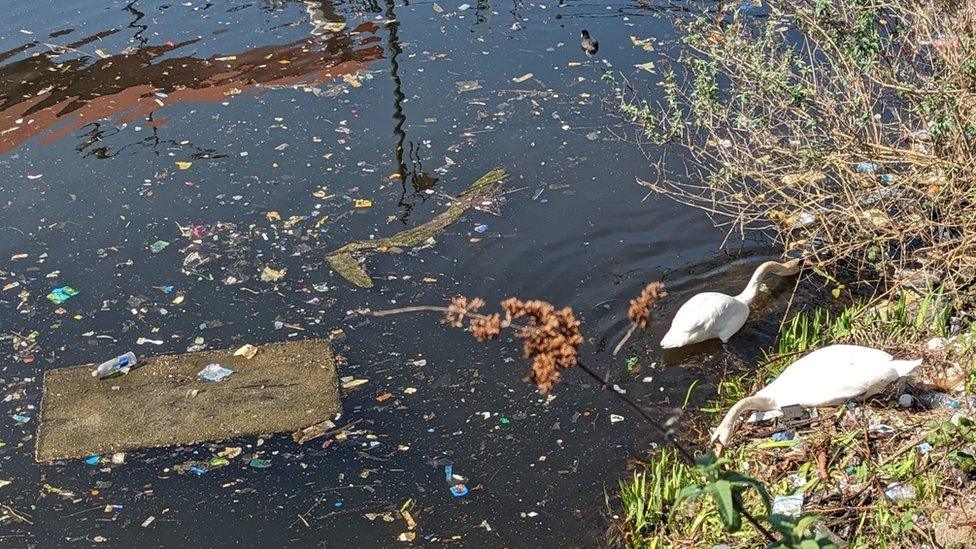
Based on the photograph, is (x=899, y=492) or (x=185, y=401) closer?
(x=899, y=492)

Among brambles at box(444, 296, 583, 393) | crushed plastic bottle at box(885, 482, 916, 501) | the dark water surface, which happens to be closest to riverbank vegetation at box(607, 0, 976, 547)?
crushed plastic bottle at box(885, 482, 916, 501)

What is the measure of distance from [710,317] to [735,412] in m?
0.90

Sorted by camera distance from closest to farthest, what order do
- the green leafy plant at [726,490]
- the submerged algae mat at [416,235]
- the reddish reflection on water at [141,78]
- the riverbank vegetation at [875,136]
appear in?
the green leafy plant at [726,490]
the riverbank vegetation at [875,136]
the submerged algae mat at [416,235]
the reddish reflection on water at [141,78]

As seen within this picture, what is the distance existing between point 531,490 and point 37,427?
2.48m

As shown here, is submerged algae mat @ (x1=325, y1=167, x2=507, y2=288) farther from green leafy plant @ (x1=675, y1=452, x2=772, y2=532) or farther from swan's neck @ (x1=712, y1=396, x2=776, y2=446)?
green leafy plant @ (x1=675, y1=452, x2=772, y2=532)

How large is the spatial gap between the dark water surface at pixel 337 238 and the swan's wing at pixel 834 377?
73 centimetres

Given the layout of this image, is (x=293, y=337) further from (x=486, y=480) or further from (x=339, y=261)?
(x=486, y=480)

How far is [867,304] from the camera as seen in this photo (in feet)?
16.6

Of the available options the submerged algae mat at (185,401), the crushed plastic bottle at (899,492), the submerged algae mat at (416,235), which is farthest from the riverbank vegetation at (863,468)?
the submerged algae mat at (416,235)

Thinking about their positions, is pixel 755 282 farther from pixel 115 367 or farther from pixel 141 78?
pixel 141 78

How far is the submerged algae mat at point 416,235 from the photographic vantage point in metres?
5.84

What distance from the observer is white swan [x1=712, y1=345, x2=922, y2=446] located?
4.21m

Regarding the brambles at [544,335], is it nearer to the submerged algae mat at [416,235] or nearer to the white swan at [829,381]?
the white swan at [829,381]

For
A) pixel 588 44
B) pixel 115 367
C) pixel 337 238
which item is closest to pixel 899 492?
pixel 337 238
